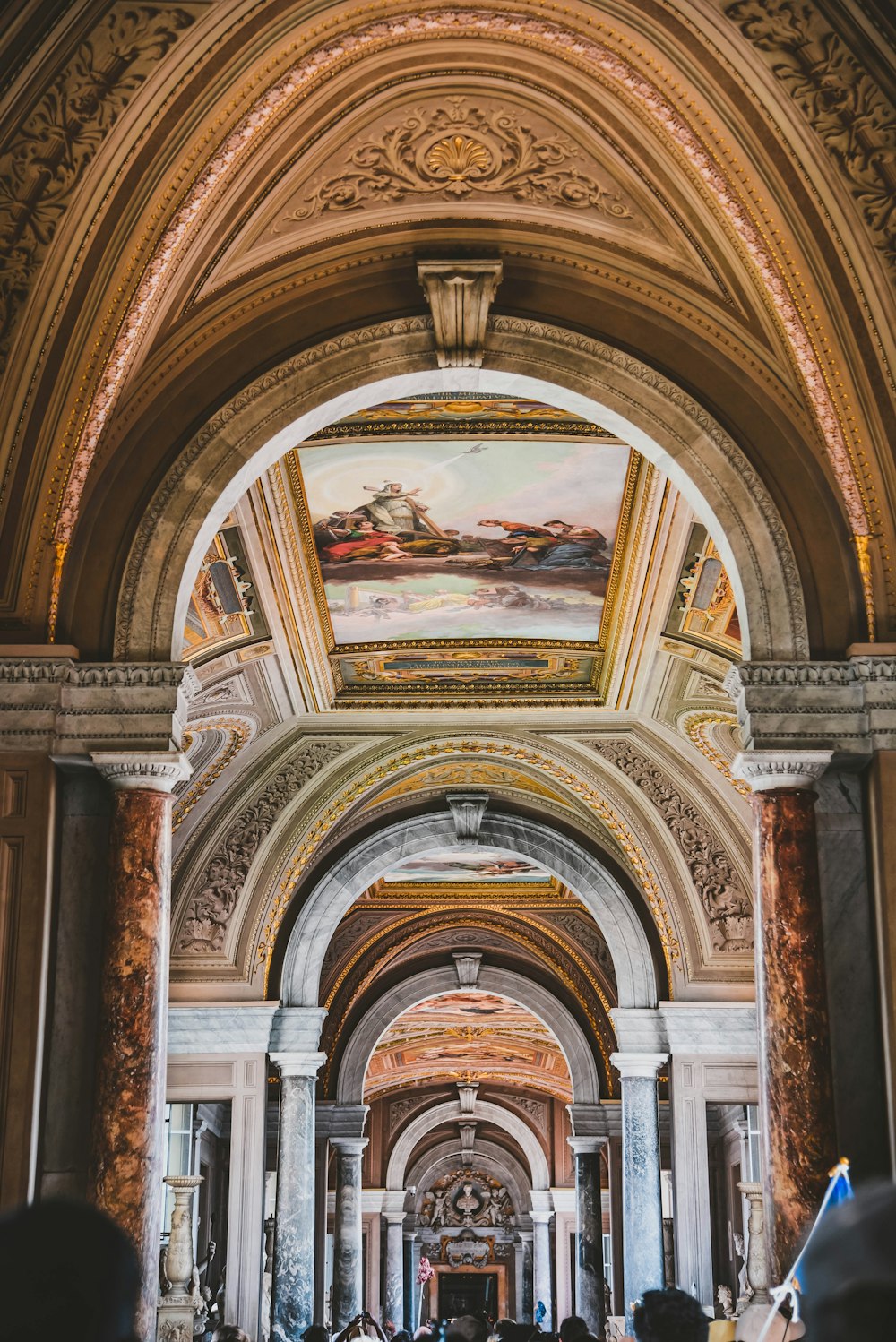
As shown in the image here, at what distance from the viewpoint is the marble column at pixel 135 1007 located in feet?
25.2

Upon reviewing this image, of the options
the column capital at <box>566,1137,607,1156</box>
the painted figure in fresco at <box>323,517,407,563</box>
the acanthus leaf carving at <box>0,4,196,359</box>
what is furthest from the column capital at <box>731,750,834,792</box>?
the column capital at <box>566,1137,607,1156</box>

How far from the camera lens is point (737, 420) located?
29.4 feet

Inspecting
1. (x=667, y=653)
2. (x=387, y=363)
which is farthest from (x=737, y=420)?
(x=667, y=653)

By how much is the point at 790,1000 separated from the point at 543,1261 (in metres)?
28.8

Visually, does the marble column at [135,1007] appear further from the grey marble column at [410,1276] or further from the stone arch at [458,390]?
the grey marble column at [410,1276]

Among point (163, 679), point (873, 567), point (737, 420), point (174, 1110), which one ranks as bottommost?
point (174, 1110)

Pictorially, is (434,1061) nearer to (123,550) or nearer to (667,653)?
(667,653)

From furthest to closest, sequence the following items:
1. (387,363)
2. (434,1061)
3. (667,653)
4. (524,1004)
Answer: (434,1061) < (524,1004) < (667,653) < (387,363)

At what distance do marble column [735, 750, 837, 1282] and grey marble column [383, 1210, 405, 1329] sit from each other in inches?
1088

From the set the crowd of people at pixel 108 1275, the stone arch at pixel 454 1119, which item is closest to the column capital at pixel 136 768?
the crowd of people at pixel 108 1275

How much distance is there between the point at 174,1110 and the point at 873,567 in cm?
1106

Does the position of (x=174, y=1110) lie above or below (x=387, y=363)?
below

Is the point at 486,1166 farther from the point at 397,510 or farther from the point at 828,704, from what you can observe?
the point at 828,704

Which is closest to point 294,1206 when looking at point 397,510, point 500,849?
point 500,849
